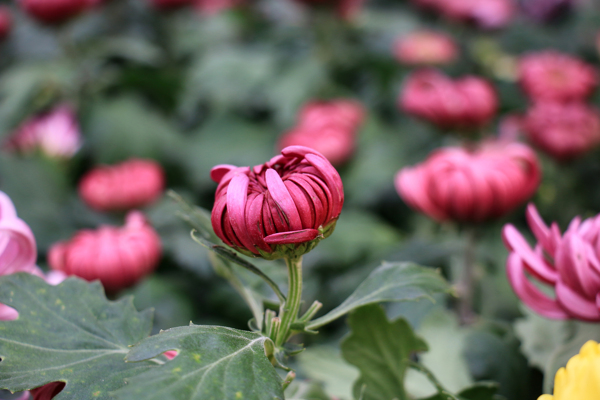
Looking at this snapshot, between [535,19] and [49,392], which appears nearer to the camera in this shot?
[49,392]

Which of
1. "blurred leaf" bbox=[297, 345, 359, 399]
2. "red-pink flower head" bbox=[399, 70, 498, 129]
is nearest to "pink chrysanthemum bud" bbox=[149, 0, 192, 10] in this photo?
"red-pink flower head" bbox=[399, 70, 498, 129]

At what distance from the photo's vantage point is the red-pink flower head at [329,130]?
43.7 inches

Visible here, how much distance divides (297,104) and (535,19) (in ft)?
3.81

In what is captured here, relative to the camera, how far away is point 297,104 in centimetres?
129

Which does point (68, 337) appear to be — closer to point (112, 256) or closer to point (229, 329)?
point (229, 329)

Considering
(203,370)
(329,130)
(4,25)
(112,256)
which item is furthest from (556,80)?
(4,25)

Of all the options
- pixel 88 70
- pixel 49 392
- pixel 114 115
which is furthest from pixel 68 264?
pixel 88 70

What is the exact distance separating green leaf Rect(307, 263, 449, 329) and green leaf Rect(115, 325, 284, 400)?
7cm

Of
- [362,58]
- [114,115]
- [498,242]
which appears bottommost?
[498,242]

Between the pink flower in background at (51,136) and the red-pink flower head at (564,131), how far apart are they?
3.62 feet

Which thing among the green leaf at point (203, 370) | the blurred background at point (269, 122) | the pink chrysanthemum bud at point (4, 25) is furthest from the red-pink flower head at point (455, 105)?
the pink chrysanthemum bud at point (4, 25)

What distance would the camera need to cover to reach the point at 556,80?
1.21m

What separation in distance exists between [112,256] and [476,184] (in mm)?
508

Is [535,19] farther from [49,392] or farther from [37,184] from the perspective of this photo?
[49,392]
